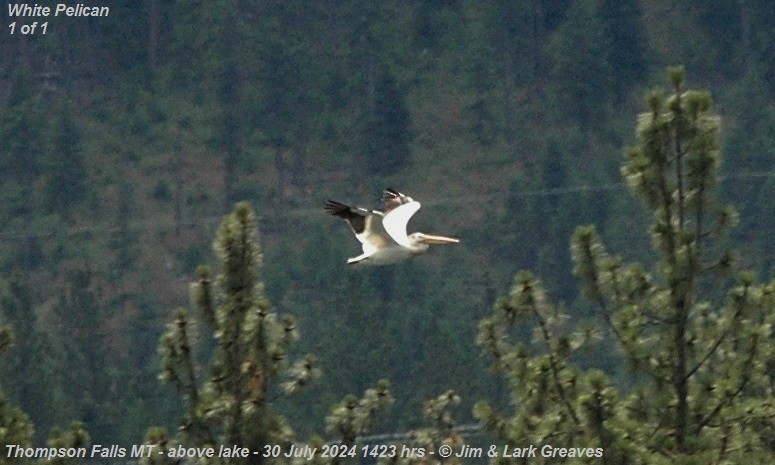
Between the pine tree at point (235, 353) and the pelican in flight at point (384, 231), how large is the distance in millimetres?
2548

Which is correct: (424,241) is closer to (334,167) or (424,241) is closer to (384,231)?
(384,231)

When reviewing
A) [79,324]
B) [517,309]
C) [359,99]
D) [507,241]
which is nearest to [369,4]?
[359,99]

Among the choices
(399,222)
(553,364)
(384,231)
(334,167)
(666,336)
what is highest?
(334,167)

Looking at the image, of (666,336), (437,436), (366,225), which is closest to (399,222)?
(366,225)

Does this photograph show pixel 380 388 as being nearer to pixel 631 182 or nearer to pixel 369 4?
pixel 631 182

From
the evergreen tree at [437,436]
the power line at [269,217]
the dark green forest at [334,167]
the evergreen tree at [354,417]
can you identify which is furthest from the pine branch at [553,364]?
the power line at [269,217]

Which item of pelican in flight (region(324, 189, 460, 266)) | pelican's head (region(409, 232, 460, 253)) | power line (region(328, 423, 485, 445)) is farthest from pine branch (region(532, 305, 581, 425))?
pelican's head (region(409, 232, 460, 253))

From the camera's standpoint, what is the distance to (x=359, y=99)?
67.9 m

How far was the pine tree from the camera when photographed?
13.3 m

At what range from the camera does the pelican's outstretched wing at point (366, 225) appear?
15.9m

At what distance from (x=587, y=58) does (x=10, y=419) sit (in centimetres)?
5563

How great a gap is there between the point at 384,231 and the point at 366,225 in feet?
0.93

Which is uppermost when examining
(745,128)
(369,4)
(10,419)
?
(369,4)

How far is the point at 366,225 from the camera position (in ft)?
55.1
